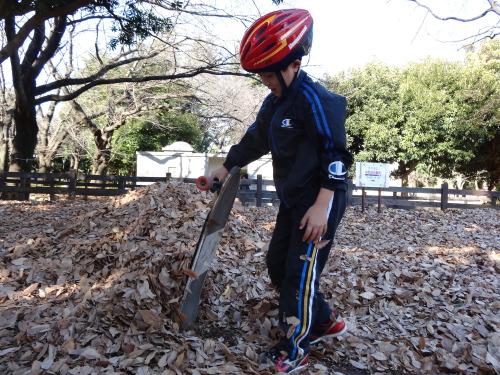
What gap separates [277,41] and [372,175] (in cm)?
1106

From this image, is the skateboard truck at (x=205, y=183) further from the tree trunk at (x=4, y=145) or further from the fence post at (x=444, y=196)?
the tree trunk at (x=4, y=145)

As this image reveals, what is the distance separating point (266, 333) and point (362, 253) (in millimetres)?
3046

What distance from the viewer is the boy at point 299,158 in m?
2.22

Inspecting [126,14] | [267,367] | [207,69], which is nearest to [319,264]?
[267,367]

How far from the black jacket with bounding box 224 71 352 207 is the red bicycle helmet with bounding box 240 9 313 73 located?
0.16 metres

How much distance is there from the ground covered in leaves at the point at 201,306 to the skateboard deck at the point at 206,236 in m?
0.09

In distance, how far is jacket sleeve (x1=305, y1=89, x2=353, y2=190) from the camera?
218 centimetres

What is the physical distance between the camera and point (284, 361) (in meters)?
2.29

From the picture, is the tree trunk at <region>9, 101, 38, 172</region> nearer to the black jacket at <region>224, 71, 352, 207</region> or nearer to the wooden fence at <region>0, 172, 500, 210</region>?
the wooden fence at <region>0, 172, 500, 210</region>

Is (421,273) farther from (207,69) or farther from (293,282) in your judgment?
(207,69)

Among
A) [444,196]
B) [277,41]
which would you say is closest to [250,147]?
[277,41]

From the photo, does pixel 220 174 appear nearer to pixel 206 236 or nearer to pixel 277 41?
pixel 206 236

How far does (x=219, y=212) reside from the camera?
9.08 ft

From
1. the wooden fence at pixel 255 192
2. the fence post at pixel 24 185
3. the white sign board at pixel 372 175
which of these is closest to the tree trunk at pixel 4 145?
Answer: the wooden fence at pixel 255 192
